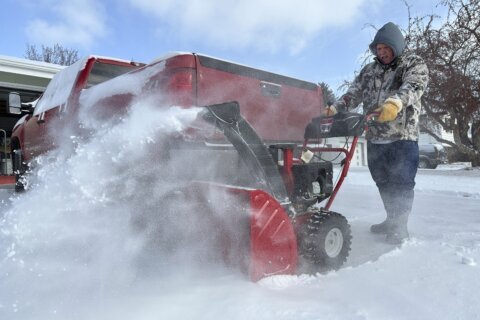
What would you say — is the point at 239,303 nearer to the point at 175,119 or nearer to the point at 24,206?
the point at 175,119

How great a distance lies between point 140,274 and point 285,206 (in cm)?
91

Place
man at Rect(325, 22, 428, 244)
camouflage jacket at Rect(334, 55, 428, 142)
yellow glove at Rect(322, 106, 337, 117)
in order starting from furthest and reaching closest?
1. yellow glove at Rect(322, 106, 337, 117)
2. man at Rect(325, 22, 428, 244)
3. camouflage jacket at Rect(334, 55, 428, 142)

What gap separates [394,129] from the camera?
10.1ft

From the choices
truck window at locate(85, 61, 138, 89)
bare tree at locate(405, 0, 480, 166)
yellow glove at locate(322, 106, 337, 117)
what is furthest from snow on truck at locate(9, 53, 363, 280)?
bare tree at locate(405, 0, 480, 166)

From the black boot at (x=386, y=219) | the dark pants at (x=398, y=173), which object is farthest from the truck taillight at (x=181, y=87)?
the black boot at (x=386, y=219)

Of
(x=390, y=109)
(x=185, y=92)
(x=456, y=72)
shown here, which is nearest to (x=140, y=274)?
(x=185, y=92)

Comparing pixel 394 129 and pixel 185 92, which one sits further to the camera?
pixel 394 129

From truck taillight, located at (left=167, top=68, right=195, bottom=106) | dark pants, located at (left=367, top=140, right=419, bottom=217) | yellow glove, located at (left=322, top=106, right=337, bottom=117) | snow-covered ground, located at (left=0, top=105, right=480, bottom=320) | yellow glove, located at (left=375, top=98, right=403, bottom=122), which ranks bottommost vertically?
snow-covered ground, located at (left=0, top=105, right=480, bottom=320)

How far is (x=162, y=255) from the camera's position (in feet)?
7.66

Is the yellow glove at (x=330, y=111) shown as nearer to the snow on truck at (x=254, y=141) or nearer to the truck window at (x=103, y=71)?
the snow on truck at (x=254, y=141)

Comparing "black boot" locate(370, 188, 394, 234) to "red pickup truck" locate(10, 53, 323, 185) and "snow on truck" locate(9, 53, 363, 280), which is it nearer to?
"snow on truck" locate(9, 53, 363, 280)

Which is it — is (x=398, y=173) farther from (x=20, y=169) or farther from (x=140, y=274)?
(x=20, y=169)

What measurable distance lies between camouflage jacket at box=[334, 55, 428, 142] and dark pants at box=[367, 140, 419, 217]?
9 cm

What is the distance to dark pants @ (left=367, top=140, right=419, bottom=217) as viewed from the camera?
305 centimetres
